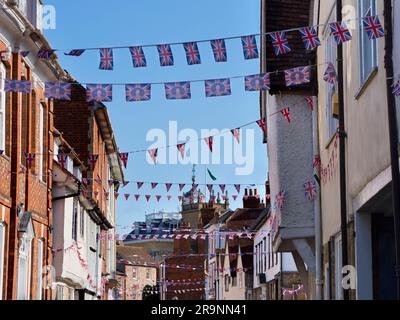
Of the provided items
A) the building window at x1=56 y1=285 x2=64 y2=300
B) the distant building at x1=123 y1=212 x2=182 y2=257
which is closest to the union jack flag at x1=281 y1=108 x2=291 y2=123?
the building window at x1=56 y1=285 x2=64 y2=300

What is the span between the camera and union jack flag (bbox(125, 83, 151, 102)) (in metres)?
12.9

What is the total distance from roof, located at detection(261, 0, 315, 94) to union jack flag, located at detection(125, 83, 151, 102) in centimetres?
440

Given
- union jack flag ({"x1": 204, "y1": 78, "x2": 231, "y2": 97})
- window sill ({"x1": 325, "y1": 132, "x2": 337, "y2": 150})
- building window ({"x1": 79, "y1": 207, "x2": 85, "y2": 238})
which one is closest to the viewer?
union jack flag ({"x1": 204, "y1": 78, "x2": 231, "y2": 97})

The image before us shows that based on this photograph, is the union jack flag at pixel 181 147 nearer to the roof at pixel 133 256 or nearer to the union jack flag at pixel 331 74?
the union jack flag at pixel 331 74

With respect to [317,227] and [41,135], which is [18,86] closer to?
[317,227]

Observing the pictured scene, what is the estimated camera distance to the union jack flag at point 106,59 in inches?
479

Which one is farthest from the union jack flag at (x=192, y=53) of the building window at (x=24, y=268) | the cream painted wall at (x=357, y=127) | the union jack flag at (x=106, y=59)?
the building window at (x=24, y=268)

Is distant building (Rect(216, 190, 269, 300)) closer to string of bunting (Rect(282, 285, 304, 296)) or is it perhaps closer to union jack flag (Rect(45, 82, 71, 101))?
string of bunting (Rect(282, 285, 304, 296))

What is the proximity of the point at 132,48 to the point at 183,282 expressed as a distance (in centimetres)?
7416

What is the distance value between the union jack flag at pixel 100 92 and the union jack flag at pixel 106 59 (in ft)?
1.70

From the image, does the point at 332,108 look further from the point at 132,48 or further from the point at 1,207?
the point at 1,207

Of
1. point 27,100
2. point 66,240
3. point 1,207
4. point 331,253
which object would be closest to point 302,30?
point 331,253

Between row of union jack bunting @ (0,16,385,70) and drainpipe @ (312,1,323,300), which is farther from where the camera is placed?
drainpipe @ (312,1,323,300)
